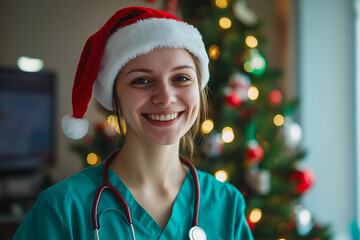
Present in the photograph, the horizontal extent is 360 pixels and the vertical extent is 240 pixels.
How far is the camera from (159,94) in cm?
90

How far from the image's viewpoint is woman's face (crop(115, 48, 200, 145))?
0.90 meters

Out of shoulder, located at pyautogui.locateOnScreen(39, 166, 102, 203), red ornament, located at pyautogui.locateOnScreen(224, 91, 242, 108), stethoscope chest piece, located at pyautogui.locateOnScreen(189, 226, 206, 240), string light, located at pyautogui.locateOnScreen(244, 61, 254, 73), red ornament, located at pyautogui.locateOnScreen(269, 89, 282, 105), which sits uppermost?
string light, located at pyautogui.locateOnScreen(244, 61, 254, 73)

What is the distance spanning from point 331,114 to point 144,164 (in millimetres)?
2674

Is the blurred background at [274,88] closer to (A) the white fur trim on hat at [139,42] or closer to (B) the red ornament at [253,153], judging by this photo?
(B) the red ornament at [253,153]

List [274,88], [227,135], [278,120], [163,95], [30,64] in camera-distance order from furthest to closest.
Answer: [30,64]
[274,88]
[278,120]
[227,135]
[163,95]

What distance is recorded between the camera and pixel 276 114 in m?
2.33

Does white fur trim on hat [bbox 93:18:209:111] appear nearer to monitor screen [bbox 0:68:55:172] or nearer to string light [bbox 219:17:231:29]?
string light [bbox 219:17:231:29]

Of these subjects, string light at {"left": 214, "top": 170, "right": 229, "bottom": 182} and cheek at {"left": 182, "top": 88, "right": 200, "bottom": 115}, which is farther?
string light at {"left": 214, "top": 170, "right": 229, "bottom": 182}

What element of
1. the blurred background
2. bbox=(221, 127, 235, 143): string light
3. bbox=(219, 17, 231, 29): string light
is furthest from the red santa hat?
the blurred background

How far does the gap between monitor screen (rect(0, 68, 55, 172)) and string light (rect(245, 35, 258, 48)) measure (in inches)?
73.0

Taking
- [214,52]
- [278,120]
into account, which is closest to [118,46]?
[214,52]

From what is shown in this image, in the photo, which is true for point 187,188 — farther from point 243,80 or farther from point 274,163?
point 274,163

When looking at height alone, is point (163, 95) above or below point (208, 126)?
above

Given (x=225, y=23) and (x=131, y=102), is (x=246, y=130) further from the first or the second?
(x=131, y=102)
